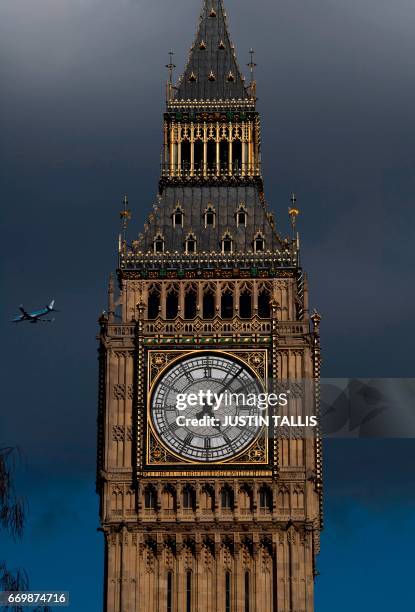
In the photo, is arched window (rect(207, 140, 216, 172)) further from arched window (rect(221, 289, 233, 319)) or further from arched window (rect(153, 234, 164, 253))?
arched window (rect(221, 289, 233, 319))

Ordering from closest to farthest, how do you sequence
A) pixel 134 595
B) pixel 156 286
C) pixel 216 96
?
1. pixel 134 595
2. pixel 156 286
3. pixel 216 96

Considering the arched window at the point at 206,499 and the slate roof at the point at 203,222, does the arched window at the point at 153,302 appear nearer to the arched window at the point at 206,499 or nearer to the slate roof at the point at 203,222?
the slate roof at the point at 203,222

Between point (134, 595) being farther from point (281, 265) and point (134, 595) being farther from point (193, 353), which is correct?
point (281, 265)

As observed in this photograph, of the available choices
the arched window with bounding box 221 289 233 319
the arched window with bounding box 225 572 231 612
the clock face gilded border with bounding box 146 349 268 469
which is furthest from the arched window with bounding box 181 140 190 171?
the arched window with bounding box 225 572 231 612

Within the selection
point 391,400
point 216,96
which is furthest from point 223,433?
point 216,96

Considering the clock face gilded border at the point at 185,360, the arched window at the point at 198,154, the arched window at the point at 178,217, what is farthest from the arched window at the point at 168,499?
the arched window at the point at 198,154

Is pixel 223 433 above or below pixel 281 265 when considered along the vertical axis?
below
